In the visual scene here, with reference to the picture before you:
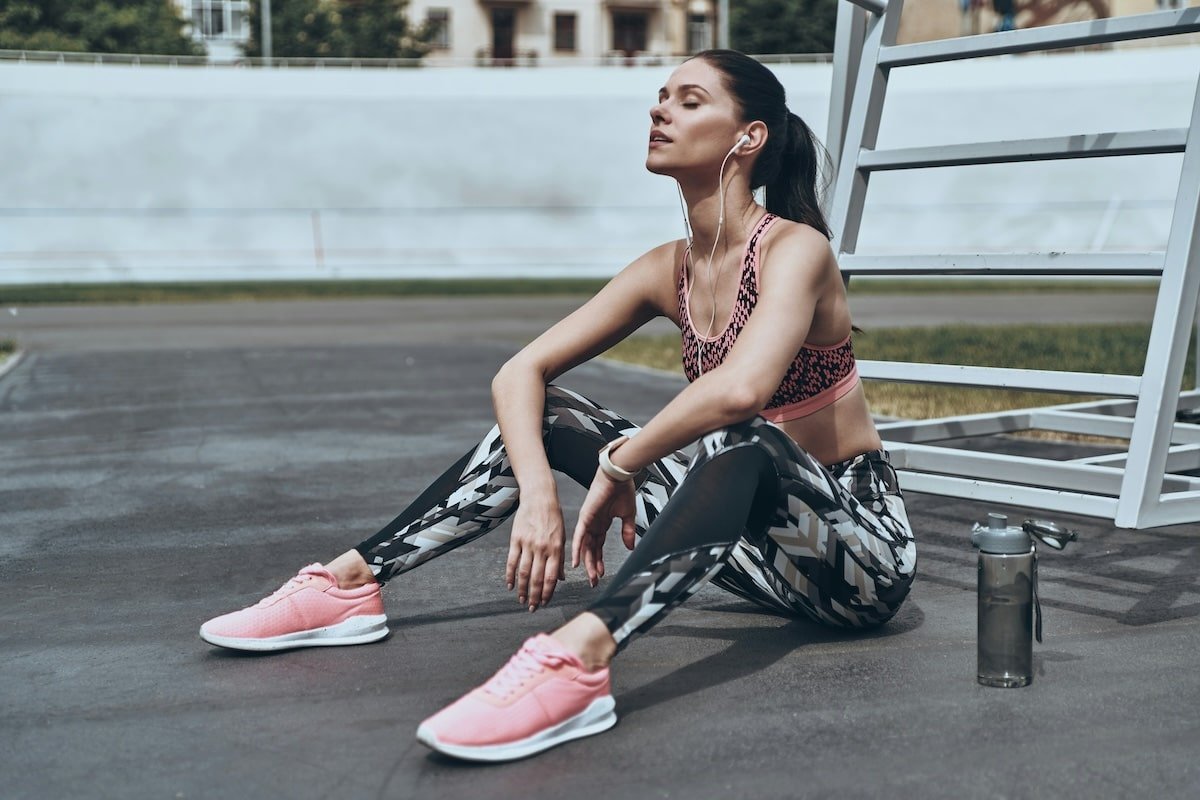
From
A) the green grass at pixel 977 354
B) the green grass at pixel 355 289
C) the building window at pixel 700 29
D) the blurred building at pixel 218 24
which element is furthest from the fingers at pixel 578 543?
the building window at pixel 700 29

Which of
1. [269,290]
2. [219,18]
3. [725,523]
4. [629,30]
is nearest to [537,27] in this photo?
[629,30]

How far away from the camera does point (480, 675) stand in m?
3.09

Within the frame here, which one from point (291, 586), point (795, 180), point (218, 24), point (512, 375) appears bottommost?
point (291, 586)

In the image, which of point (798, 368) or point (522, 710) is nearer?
point (522, 710)

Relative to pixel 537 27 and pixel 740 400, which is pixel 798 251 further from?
pixel 537 27

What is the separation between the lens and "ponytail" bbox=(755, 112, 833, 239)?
3.23 metres

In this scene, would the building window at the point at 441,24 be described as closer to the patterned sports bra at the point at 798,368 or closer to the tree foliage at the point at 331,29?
the tree foliage at the point at 331,29

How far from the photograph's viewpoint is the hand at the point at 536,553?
9.57 feet

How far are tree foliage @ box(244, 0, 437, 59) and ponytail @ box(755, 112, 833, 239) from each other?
140 ft

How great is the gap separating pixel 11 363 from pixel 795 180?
32.5ft

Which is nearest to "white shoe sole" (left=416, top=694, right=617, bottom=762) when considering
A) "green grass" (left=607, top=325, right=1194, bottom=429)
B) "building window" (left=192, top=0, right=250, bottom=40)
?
"green grass" (left=607, top=325, right=1194, bottom=429)

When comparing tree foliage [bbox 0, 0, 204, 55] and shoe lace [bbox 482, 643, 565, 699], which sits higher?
tree foliage [bbox 0, 0, 204, 55]

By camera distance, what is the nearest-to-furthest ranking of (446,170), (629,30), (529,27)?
(446,170), (529,27), (629,30)

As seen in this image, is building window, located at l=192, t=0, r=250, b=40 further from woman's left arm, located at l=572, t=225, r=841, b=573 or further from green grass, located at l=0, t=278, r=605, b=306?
woman's left arm, located at l=572, t=225, r=841, b=573
